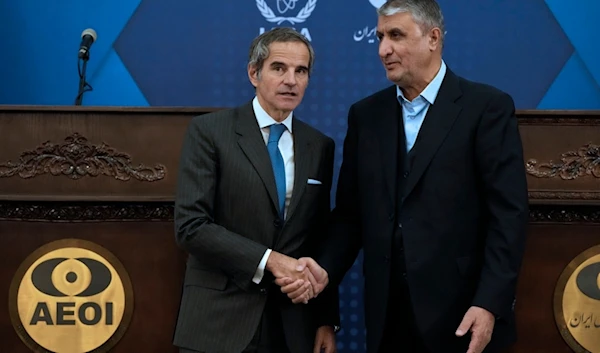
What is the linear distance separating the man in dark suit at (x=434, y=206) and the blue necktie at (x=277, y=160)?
215mm

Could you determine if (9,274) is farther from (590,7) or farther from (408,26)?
(590,7)

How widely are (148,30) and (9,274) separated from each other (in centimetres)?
181

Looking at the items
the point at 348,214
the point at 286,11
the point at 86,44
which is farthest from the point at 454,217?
the point at 286,11

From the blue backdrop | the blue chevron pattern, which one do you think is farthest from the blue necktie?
the blue chevron pattern

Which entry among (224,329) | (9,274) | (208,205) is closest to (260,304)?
(224,329)

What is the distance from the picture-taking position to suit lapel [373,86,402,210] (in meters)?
2.41

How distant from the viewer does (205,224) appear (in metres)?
2.34

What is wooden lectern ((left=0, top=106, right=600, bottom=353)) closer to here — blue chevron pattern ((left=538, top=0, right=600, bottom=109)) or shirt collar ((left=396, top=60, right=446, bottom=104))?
shirt collar ((left=396, top=60, right=446, bottom=104))

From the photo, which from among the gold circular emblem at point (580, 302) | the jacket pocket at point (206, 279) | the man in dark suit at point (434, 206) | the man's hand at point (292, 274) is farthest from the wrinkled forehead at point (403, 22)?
the gold circular emblem at point (580, 302)

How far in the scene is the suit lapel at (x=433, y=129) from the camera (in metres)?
2.36

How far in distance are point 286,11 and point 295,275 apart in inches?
87.8

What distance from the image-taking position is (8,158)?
2.93 meters

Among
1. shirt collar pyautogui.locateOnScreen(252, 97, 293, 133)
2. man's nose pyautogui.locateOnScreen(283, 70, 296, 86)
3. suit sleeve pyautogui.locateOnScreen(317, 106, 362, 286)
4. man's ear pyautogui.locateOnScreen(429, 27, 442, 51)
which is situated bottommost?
suit sleeve pyautogui.locateOnScreen(317, 106, 362, 286)

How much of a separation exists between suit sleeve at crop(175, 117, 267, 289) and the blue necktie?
17 centimetres
